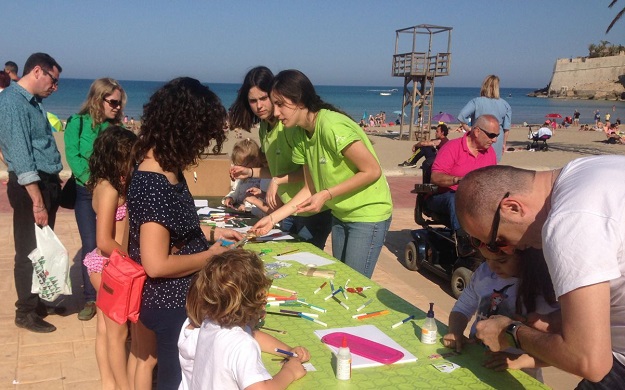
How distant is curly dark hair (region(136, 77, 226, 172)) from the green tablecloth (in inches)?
29.5

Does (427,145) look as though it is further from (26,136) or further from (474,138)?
(26,136)

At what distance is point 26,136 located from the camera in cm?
361

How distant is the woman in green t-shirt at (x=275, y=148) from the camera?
3408 millimetres

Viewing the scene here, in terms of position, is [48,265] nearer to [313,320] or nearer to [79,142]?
[79,142]

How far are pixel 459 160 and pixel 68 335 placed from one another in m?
3.21

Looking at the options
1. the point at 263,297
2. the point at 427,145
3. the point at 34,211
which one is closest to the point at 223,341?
the point at 263,297

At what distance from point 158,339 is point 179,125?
0.81 m

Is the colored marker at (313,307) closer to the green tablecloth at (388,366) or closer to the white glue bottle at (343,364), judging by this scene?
the green tablecloth at (388,366)

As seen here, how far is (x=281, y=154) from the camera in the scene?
11.9ft

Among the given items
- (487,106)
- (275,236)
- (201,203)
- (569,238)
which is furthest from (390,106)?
(569,238)

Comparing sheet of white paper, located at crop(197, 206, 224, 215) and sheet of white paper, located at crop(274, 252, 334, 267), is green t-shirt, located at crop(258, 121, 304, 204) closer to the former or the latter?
sheet of white paper, located at crop(274, 252, 334, 267)

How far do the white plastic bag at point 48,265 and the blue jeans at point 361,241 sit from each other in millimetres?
1908

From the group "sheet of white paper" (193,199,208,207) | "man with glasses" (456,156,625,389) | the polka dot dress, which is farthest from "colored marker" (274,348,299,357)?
"sheet of white paper" (193,199,208,207)

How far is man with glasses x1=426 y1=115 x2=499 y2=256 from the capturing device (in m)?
4.56
